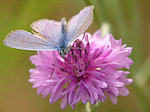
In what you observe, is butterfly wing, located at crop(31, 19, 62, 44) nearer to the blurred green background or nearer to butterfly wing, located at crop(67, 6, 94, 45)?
butterfly wing, located at crop(67, 6, 94, 45)

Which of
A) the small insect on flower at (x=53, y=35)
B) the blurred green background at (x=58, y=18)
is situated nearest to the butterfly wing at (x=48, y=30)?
the small insect on flower at (x=53, y=35)

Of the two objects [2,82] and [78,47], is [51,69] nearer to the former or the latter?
[78,47]

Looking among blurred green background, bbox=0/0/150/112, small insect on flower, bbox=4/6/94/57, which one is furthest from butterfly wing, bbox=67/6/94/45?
blurred green background, bbox=0/0/150/112

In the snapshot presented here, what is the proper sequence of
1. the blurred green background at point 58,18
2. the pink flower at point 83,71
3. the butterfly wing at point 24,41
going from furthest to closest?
the blurred green background at point 58,18, the pink flower at point 83,71, the butterfly wing at point 24,41

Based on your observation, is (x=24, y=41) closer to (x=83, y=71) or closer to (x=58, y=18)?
(x=83, y=71)

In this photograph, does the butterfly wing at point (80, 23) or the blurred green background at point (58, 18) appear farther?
the blurred green background at point (58, 18)

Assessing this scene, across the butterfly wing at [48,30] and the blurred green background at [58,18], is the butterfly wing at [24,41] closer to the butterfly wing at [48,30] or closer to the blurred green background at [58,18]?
the butterfly wing at [48,30]

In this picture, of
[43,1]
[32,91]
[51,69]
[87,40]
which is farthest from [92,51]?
[32,91]

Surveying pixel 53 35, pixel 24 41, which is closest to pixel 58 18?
pixel 53 35
